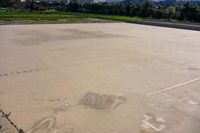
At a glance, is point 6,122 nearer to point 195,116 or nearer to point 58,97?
point 58,97

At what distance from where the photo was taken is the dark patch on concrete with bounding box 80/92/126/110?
495 cm

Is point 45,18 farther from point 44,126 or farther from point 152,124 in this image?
point 152,124

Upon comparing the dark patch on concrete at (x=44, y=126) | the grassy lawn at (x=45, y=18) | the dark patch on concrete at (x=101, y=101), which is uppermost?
the grassy lawn at (x=45, y=18)

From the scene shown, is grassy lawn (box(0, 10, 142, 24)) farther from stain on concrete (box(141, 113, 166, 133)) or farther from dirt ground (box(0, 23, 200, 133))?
stain on concrete (box(141, 113, 166, 133))

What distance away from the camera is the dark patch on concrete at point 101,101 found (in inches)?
195

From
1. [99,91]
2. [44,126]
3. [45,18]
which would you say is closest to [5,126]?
[44,126]

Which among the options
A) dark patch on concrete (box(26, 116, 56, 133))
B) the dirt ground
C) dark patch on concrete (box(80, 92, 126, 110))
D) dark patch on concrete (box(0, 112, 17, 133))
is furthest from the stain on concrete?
dark patch on concrete (box(0, 112, 17, 133))

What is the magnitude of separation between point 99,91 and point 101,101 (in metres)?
0.59

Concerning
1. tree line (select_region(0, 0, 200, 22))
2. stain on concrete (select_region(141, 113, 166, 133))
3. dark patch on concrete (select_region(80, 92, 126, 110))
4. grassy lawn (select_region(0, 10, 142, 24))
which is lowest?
stain on concrete (select_region(141, 113, 166, 133))

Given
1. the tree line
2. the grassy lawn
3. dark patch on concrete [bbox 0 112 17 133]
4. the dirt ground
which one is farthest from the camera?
the tree line

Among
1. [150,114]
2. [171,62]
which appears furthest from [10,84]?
[171,62]

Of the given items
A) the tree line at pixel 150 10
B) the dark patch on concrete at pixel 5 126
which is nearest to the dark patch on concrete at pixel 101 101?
the dark patch on concrete at pixel 5 126

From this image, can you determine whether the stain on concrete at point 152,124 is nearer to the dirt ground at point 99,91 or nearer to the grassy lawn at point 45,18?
the dirt ground at point 99,91

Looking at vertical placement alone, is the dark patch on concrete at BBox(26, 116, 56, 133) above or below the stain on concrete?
above
